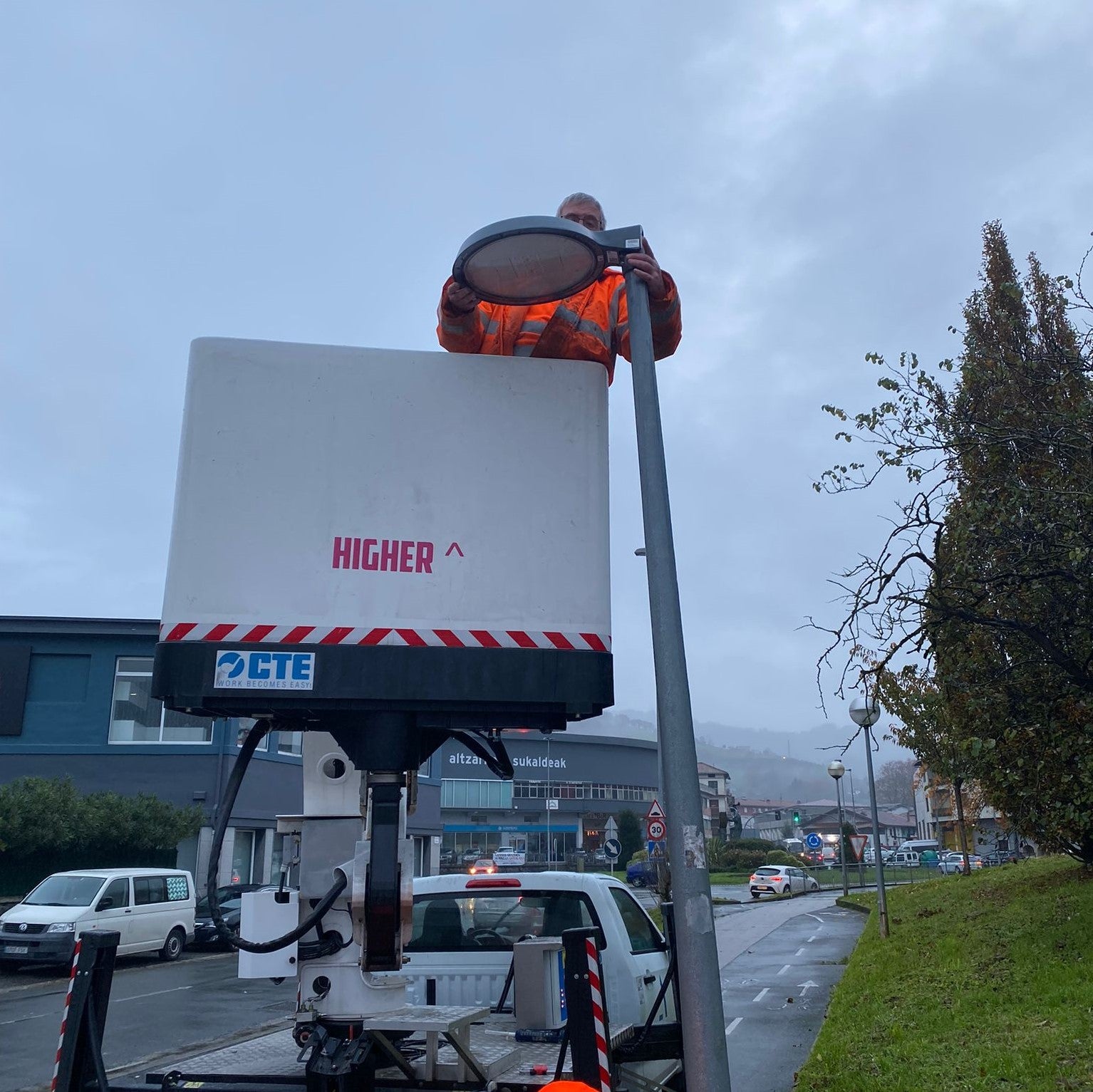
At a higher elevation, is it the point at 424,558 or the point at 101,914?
the point at 424,558

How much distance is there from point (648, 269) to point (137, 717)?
95.2ft

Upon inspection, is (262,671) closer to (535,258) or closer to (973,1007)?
(535,258)

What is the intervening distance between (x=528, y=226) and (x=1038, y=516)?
628 cm

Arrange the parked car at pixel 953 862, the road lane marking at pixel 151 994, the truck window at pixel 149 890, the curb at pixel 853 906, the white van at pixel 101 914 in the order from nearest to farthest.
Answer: the road lane marking at pixel 151 994, the white van at pixel 101 914, the truck window at pixel 149 890, the curb at pixel 853 906, the parked car at pixel 953 862

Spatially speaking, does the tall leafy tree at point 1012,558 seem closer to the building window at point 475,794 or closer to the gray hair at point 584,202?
the gray hair at point 584,202

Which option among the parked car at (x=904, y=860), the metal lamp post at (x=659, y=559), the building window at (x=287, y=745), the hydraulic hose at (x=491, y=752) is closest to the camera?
the metal lamp post at (x=659, y=559)

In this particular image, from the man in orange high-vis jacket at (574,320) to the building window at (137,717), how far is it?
89.8 feet

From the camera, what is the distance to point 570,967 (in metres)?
3.87

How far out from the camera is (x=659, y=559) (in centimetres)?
480

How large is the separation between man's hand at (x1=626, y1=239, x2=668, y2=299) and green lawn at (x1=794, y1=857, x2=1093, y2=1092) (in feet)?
17.7

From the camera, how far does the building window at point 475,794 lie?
281ft

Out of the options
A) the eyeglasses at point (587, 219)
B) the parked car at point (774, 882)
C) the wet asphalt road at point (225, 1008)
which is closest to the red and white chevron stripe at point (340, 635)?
the eyeglasses at point (587, 219)

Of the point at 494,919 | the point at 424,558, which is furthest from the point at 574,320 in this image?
the point at 494,919

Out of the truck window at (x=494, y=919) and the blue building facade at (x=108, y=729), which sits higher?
the blue building facade at (x=108, y=729)
